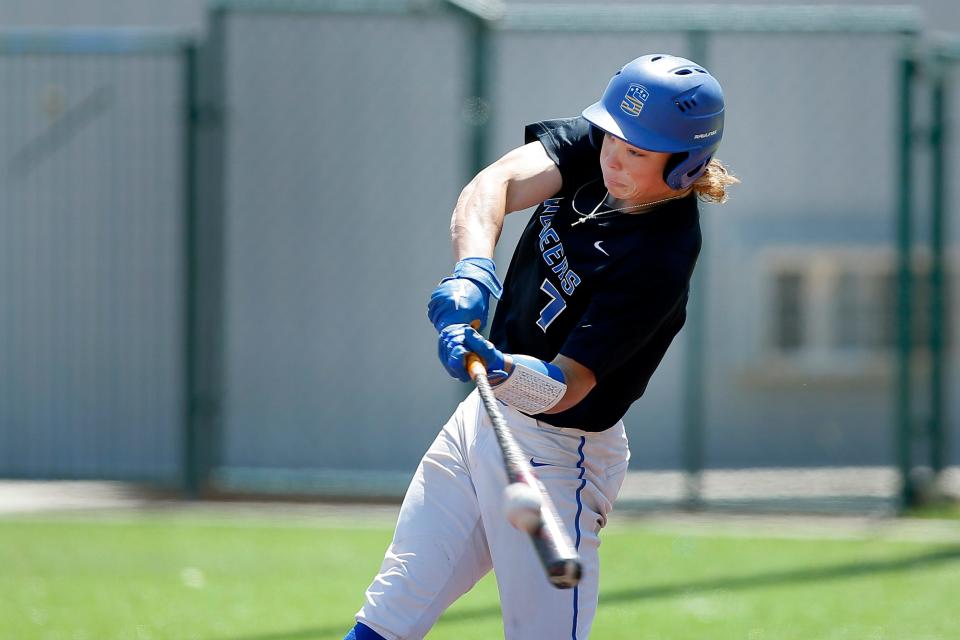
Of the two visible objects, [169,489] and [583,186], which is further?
[169,489]

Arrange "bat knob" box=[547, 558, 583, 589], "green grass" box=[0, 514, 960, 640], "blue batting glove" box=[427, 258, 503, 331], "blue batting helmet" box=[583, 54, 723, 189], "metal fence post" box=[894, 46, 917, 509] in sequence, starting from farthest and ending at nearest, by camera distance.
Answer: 1. "metal fence post" box=[894, 46, 917, 509]
2. "green grass" box=[0, 514, 960, 640]
3. "blue batting helmet" box=[583, 54, 723, 189]
4. "blue batting glove" box=[427, 258, 503, 331]
5. "bat knob" box=[547, 558, 583, 589]

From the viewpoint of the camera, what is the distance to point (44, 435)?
8.85m

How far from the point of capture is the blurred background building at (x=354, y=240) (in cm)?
860

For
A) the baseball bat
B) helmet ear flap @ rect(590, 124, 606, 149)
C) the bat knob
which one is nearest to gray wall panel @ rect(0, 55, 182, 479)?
helmet ear flap @ rect(590, 124, 606, 149)

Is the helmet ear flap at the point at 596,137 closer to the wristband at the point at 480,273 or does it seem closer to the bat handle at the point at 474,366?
the wristband at the point at 480,273

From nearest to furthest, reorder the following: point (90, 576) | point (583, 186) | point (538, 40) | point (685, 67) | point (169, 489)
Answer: point (685, 67)
point (583, 186)
point (90, 576)
point (169, 489)
point (538, 40)

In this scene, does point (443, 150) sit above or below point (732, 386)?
above

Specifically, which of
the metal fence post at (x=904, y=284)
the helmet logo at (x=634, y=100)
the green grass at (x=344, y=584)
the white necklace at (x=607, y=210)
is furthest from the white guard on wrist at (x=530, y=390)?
the metal fence post at (x=904, y=284)

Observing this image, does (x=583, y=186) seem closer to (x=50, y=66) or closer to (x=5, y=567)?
(x=5, y=567)

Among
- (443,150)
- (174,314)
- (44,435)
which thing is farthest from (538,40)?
Result: (44,435)

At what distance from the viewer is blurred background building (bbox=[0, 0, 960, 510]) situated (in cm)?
860

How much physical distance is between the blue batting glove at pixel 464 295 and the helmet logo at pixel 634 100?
1.57 feet

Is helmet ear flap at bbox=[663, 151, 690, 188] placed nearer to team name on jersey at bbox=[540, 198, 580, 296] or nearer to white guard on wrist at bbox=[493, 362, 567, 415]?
team name on jersey at bbox=[540, 198, 580, 296]

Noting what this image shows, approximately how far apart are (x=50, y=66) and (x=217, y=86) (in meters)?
1.43
